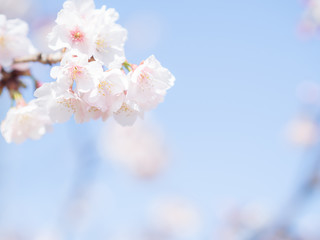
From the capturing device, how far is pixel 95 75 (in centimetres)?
130

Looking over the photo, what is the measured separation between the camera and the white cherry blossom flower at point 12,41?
166 cm

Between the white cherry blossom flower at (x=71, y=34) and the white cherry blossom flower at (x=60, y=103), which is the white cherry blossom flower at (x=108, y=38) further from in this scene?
the white cherry blossom flower at (x=60, y=103)

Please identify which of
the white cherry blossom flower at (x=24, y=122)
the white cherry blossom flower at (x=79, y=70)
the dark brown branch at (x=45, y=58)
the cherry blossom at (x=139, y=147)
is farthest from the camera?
the cherry blossom at (x=139, y=147)

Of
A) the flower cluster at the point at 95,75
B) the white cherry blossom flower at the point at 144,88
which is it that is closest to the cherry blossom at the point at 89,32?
the flower cluster at the point at 95,75

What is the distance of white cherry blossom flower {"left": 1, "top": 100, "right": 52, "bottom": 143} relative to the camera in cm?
163

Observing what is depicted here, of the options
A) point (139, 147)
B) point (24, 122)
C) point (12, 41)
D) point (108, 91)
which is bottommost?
point (108, 91)

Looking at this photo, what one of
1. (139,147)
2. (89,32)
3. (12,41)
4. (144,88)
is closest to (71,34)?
(89,32)

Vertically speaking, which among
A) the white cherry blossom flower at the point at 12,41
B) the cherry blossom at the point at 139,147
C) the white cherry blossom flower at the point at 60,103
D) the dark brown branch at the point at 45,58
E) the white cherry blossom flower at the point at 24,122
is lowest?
the white cherry blossom flower at the point at 60,103

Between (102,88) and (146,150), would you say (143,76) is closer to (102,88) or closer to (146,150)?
(102,88)

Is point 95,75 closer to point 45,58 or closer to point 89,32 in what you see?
point 89,32

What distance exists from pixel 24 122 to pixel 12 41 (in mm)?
415

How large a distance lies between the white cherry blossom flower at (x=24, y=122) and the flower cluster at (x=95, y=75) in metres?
0.17

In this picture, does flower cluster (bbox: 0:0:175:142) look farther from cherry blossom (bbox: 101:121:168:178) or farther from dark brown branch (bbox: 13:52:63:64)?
cherry blossom (bbox: 101:121:168:178)

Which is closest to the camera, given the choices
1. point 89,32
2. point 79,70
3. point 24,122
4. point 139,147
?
point 79,70
